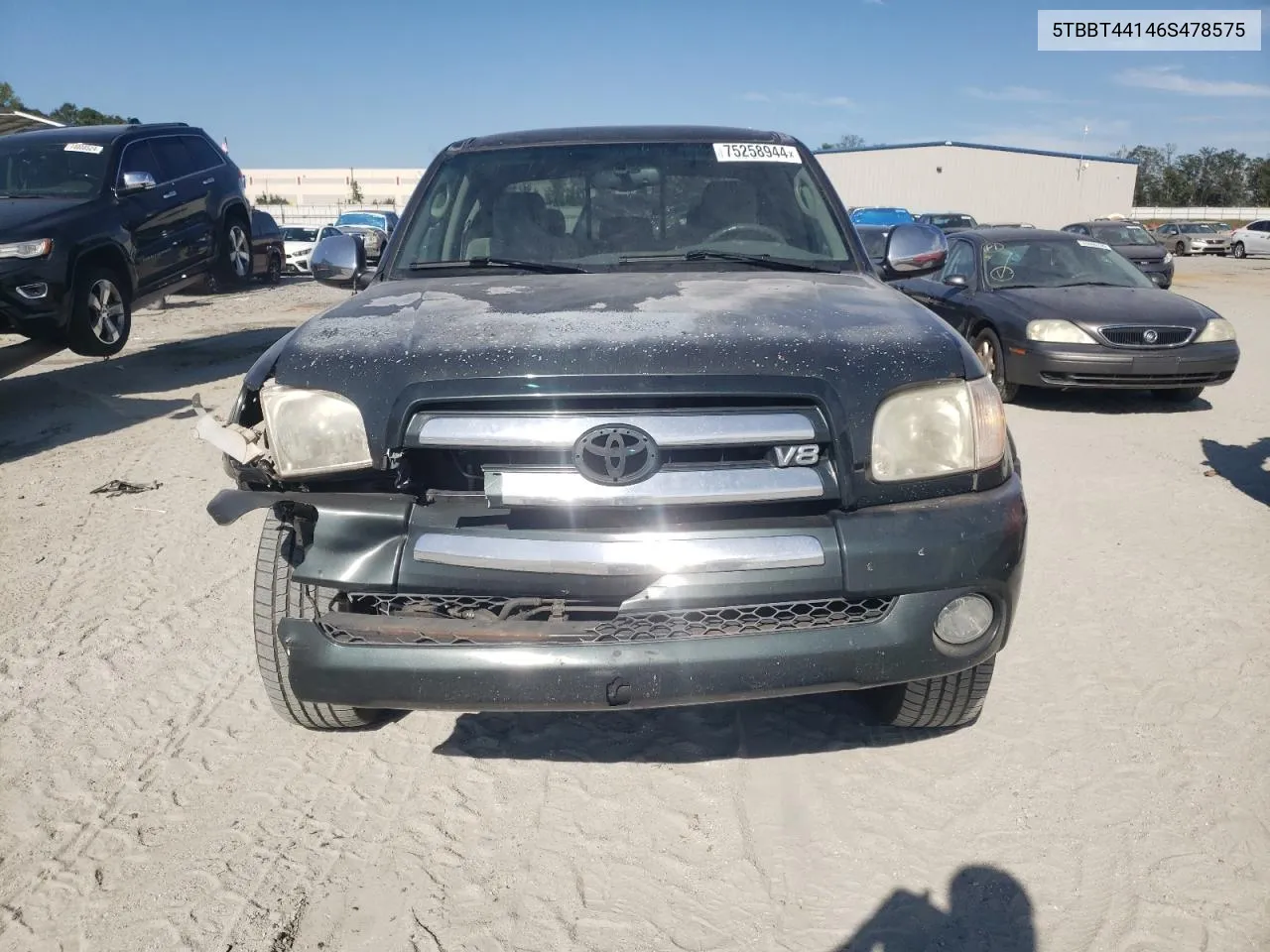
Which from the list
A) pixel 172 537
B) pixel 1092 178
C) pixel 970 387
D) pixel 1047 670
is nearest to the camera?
pixel 970 387

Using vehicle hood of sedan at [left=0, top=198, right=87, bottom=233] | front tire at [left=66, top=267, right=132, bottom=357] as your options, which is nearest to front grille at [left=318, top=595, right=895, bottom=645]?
vehicle hood of sedan at [left=0, top=198, right=87, bottom=233]

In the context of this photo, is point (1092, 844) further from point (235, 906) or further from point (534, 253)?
point (534, 253)

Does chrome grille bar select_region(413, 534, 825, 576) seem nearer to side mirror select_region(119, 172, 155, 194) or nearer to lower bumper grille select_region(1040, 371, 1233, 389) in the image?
lower bumper grille select_region(1040, 371, 1233, 389)

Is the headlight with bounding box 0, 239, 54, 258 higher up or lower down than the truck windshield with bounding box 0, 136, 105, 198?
lower down

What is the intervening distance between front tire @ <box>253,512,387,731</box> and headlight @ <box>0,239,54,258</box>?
5948 mm

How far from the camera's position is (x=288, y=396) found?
7.95 ft

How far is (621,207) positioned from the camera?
3.74 m

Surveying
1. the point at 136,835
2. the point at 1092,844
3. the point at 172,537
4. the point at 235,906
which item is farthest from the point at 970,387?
the point at 172,537

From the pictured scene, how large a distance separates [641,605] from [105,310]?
7577 mm

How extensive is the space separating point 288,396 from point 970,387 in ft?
5.65

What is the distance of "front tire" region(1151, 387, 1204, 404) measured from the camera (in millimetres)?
8255

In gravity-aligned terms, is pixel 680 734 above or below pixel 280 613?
below

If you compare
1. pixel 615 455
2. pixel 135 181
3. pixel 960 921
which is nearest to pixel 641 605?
pixel 615 455

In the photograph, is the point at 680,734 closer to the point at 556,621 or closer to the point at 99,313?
the point at 556,621
